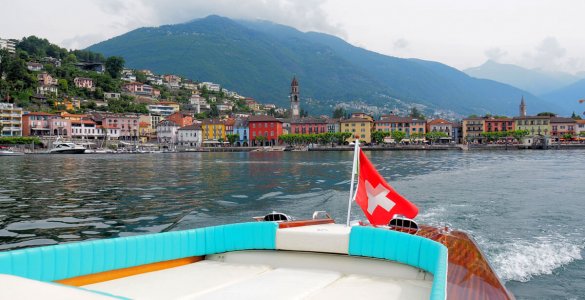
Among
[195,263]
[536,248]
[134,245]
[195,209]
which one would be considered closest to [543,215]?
[536,248]

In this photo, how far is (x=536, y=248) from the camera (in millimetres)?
11672

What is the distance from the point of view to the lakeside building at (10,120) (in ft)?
330

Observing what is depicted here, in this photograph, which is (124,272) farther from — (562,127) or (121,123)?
(562,127)

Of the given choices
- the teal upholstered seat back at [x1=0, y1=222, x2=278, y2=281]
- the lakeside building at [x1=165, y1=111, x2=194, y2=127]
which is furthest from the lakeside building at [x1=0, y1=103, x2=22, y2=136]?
the teal upholstered seat back at [x1=0, y1=222, x2=278, y2=281]

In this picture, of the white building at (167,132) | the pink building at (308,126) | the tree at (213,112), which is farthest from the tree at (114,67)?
the pink building at (308,126)

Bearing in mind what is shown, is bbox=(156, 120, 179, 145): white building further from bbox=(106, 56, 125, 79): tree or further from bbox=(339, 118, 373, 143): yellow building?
bbox=(106, 56, 125, 79): tree

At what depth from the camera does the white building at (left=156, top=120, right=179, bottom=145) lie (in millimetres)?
125500

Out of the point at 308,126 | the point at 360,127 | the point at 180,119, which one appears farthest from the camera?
the point at 180,119

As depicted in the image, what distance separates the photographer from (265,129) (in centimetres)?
12181

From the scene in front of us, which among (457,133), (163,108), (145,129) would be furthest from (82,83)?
(457,133)

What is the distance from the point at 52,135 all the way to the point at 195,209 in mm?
100784

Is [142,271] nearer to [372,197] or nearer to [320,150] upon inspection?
[372,197]

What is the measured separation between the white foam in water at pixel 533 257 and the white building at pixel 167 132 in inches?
4671

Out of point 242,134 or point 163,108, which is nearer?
point 242,134
